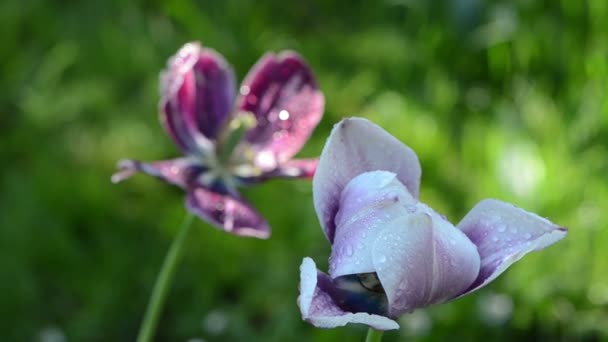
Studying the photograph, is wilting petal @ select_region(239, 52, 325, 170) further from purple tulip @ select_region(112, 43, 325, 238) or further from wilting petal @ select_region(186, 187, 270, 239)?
wilting petal @ select_region(186, 187, 270, 239)

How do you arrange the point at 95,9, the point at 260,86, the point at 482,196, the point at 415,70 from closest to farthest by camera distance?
the point at 260,86, the point at 482,196, the point at 415,70, the point at 95,9

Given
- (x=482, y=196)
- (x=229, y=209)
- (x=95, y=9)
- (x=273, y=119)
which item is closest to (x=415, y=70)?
(x=482, y=196)

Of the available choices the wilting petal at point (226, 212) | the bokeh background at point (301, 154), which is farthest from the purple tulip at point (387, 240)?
the bokeh background at point (301, 154)

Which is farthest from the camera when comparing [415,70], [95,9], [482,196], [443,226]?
[95,9]

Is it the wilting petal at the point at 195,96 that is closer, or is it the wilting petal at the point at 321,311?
the wilting petal at the point at 321,311

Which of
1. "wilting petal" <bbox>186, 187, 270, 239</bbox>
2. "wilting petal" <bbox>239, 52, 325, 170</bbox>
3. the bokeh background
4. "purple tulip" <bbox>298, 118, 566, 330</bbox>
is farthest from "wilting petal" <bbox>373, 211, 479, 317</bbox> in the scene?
the bokeh background

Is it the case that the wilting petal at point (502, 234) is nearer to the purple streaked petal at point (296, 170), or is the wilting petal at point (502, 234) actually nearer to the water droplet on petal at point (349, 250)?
the water droplet on petal at point (349, 250)

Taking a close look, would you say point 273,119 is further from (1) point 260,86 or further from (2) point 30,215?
(2) point 30,215

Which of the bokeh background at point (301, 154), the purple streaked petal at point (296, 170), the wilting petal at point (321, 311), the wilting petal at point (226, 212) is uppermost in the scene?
the wilting petal at point (321, 311)

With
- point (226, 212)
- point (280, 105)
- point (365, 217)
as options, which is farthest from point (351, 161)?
point (280, 105)
